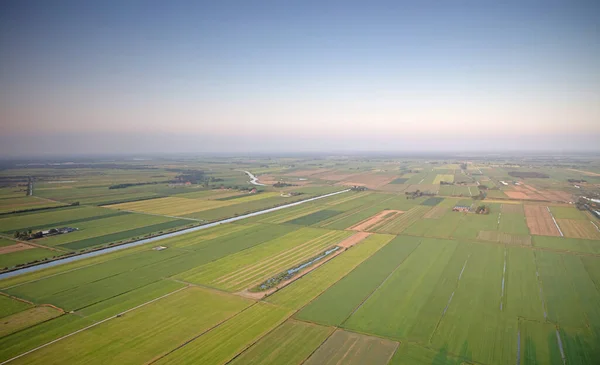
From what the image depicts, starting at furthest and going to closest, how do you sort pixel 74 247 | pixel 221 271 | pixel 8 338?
1. pixel 74 247
2. pixel 221 271
3. pixel 8 338

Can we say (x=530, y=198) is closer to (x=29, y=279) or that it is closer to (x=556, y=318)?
(x=556, y=318)

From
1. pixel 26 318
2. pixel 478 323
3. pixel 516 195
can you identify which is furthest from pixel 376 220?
pixel 516 195

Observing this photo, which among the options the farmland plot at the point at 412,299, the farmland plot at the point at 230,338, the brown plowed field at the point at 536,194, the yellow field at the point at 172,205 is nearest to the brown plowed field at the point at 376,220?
the farmland plot at the point at 412,299

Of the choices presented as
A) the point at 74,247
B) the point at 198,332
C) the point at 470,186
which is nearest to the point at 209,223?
the point at 74,247

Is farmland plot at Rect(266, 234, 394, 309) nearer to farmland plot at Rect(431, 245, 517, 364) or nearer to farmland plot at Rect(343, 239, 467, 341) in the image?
farmland plot at Rect(343, 239, 467, 341)

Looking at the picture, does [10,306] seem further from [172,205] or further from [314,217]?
[172,205]

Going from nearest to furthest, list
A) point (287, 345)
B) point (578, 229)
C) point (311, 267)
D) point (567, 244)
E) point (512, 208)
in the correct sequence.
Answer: point (287, 345), point (311, 267), point (567, 244), point (578, 229), point (512, 208)

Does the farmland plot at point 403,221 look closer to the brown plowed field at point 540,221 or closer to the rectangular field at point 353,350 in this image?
the brown plowed field at point 540,221
